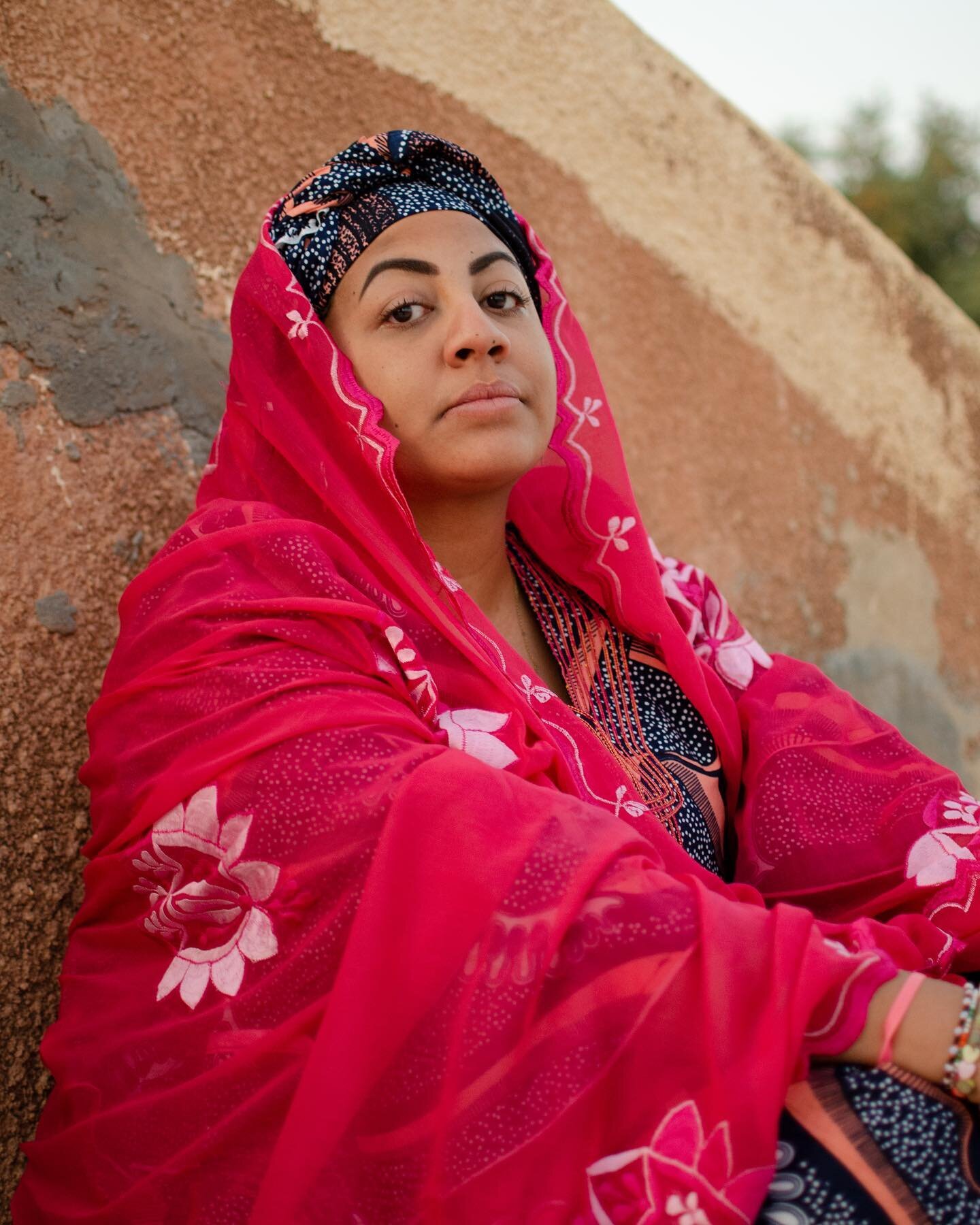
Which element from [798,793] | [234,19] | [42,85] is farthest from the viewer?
[234,19]

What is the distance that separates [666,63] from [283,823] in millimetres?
3002

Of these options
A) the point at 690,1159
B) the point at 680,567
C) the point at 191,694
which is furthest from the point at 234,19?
the point at 690,1159

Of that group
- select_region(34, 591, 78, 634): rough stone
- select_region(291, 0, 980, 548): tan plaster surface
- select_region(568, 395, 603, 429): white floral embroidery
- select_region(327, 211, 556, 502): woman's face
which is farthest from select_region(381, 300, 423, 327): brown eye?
select_region(291, 0, 980, 548): tan plaster surface

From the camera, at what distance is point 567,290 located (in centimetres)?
309

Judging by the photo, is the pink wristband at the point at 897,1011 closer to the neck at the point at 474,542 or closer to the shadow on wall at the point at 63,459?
the neck at the point at 474,542

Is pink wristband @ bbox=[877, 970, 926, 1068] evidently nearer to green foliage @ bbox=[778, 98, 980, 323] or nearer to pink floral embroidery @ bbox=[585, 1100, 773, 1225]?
pink floral embroidery @ bbox=[585, 1100, 773, 1225]

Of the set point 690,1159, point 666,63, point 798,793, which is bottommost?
point 690,1159

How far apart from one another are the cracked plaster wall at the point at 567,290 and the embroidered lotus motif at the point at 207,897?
434 millimetres

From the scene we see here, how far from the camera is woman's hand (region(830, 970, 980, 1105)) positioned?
120cm

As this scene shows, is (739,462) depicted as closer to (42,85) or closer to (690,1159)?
(42,85)

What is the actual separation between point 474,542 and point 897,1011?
1.00 meters

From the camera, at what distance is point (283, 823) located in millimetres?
→ 1298

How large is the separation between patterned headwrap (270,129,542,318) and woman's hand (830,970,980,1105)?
126 centimetres

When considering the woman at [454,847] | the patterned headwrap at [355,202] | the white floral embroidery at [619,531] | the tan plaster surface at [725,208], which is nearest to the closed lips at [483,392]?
the woman at [454,847]
